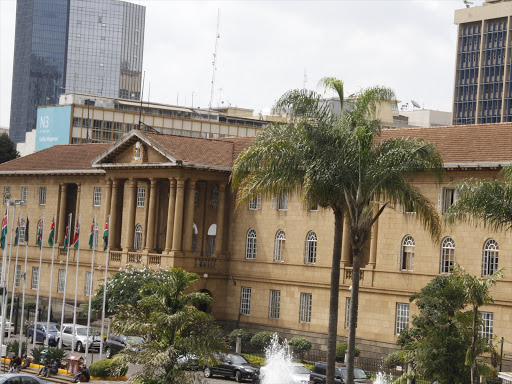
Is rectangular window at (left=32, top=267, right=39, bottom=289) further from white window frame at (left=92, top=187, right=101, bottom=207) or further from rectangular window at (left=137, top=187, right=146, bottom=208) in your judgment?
rectangular window at (left=137, top=187, right=146, bottom=208)

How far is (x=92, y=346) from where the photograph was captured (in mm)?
61156

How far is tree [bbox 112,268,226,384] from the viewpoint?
40.2 meters

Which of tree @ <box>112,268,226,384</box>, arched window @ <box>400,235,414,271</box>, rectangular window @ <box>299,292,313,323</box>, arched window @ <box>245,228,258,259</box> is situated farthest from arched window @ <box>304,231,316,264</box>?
tree @ <box>112,268,226,384</box>

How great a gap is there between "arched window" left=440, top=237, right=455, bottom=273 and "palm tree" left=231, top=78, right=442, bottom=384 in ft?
58.8

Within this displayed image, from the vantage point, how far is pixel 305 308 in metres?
66.7

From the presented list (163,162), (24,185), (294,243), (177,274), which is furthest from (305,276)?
(24,185)

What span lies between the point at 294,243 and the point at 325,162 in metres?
28.2

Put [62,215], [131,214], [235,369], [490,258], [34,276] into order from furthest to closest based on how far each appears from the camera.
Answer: [34,276]
[62,215]
[131,214]
[490,258]
[235,369]

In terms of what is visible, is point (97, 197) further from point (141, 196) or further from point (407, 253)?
point (407, 253)

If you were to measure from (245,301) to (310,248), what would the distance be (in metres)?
6.95

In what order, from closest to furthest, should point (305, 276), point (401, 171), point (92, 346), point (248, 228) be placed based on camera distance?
1. point (401, 171)
2. point (92, 346)
3. point (305, 276)
4. point (248, 228)

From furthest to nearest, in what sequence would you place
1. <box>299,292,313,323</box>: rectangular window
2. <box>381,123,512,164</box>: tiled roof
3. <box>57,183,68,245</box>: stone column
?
1. <box>57,183,68,245</box>: stone column
2. <box>299,292,313,323</box>: rectangular window
3. <box>381,123,512,164</box>: tiled roof

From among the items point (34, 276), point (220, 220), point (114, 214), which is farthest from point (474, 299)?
point (34, 276)

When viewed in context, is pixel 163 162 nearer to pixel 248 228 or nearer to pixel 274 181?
pixel 248 228
